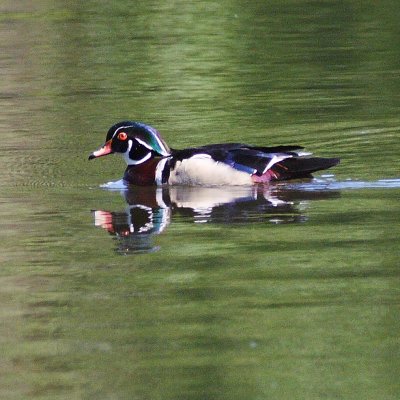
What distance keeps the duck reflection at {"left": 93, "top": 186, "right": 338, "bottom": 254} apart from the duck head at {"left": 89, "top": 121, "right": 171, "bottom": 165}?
0.43m

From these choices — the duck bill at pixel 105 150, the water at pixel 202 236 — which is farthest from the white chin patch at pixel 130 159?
the water at pixel 202 236

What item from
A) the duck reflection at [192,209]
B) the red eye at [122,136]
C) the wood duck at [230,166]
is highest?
the red eye at [122,136]

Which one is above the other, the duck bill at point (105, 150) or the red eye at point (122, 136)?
the red eye at point (122, 136)

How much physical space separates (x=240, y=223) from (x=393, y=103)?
6.38 m

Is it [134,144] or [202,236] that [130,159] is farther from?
[202,236]

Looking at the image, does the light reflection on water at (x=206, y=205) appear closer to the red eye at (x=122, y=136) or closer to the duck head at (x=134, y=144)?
the duck head at (x=134, y=144)

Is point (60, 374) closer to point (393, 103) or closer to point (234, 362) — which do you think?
point (234, 362)

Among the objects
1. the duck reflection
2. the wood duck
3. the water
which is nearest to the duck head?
A: the wood duck

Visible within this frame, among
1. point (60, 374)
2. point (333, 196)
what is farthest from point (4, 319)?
point (333, 196)

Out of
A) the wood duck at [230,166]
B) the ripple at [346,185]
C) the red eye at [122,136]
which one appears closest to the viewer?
the ripple at [346,185]

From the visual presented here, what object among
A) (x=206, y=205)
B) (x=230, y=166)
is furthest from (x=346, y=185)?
(x=206, y=205)

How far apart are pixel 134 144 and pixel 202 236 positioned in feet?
10.7

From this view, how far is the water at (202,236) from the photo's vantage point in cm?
670

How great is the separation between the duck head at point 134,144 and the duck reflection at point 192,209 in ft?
1.41
